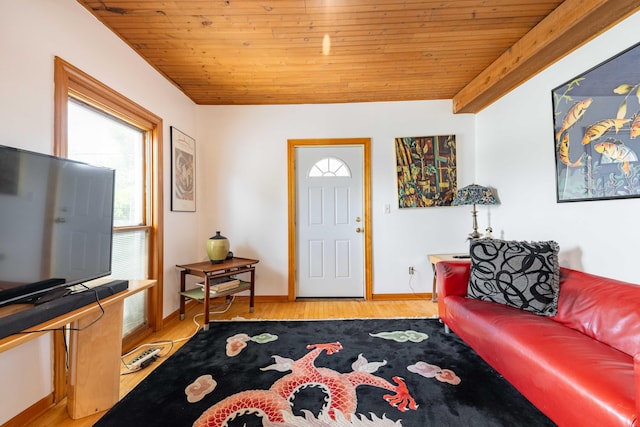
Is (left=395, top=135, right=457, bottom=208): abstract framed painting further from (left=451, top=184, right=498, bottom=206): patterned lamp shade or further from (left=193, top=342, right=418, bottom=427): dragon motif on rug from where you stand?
(left=193, top=342, right=418, bottom=427): dragon motif on rug

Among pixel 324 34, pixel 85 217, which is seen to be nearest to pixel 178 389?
pixel 85 217

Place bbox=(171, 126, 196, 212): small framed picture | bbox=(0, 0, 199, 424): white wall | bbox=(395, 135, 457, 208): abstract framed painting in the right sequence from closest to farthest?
1. bbox=(0, 0, 199, 424): white wall
2. bbox=(171, 126, 196, 212): small framed picture
3. bbox=(395, 135, 457, 208): abstract framed painting

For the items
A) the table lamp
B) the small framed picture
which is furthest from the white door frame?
the small framed picture

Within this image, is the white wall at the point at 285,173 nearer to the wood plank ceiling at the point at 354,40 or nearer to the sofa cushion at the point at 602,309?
the wood plank ceiling at the point at 354,40

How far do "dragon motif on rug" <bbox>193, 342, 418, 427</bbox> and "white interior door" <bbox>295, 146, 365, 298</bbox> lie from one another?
4.42ft

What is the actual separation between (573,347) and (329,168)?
2.52 metres

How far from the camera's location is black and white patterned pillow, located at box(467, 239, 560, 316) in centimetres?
167

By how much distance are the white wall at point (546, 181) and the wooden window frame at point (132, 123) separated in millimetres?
3368

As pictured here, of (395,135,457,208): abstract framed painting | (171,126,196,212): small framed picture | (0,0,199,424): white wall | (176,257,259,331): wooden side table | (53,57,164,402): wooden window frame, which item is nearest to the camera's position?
(0,0,199,424): white wall

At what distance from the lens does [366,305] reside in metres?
2.92

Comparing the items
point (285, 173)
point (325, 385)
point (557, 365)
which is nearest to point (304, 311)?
point (325, 385)

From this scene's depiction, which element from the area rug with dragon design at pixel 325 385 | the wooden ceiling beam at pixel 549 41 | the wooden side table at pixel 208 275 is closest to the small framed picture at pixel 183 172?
the wooden side table at pixel 208 275

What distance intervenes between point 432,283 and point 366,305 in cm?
86

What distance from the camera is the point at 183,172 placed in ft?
9.01
